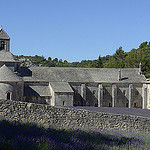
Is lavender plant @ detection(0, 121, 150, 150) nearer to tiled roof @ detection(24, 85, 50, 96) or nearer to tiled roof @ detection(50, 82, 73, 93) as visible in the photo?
tiled roof @ detection(50, 82, 73, 93)

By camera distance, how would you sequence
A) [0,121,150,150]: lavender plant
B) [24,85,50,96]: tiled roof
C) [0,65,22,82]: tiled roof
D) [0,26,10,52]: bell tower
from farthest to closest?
[0,26,10,52]: bell tower
[24,85,50,96]: tiled roof
[0,65,22,82]: tiled roof
[0,121,150,150]: lavender plant

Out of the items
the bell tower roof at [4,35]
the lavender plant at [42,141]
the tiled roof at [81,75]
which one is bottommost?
the lavender plant at [42,141]

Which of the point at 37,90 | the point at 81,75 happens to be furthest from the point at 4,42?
the point at 81,75

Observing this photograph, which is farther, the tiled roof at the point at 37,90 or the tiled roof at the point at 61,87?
the tiled roof at the point at 37,90

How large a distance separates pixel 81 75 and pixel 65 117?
31.4 m

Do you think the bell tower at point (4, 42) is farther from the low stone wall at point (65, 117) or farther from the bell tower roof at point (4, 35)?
the low stone wall at point (65, 117)

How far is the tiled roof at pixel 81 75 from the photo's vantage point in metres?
44.6

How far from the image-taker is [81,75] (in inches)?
1859

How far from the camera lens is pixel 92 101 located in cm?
4634

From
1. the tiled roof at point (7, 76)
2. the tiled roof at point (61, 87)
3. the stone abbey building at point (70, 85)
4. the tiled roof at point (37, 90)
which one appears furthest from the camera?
the tiled roof at point (37, 90)

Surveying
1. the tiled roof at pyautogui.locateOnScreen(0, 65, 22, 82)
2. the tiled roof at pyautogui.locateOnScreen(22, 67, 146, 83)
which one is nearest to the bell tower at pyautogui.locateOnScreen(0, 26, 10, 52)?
the tiled roof at pyautogui.locateOnScreen(22, 67, 146, 83)

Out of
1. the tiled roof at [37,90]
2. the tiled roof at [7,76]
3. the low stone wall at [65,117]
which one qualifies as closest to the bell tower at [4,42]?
the tiled roof at [7,76]

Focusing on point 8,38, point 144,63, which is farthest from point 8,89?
point 144,63

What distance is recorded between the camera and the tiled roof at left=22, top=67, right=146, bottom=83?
4459 cm
